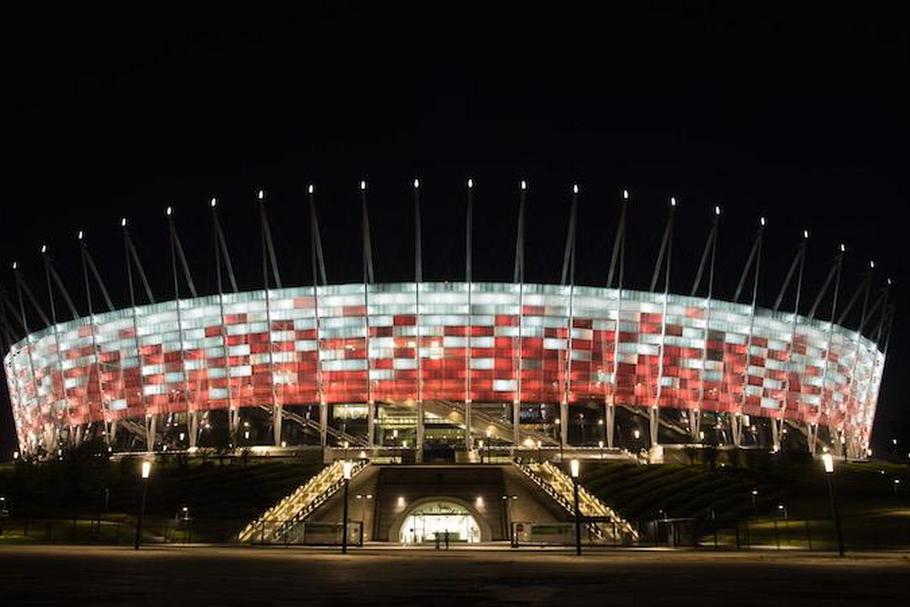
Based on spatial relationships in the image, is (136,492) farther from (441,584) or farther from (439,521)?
(441,584)

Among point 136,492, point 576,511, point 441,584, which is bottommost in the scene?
point 441,584

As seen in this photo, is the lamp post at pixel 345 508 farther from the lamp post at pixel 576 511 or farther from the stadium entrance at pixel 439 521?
the stadium entrance at pixel 439 521

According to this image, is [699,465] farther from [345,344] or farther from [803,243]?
[345,344]

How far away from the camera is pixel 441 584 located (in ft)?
58.2

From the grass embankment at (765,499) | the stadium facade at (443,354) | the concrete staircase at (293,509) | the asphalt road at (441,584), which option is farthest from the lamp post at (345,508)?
the stadium facade at (443,354)

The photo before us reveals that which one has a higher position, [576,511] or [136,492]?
[136,492]

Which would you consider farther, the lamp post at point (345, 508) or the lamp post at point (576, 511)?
the lamp post at point (345, 508)

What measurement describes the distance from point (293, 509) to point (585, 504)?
65.7ft

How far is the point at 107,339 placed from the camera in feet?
397

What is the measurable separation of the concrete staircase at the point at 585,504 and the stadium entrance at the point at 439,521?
591cm

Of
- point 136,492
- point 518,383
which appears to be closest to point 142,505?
point 136,492

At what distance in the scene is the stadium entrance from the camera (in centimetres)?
6450

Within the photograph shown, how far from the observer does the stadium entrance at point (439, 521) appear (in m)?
64.5

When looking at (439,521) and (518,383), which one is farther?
(518,383)
